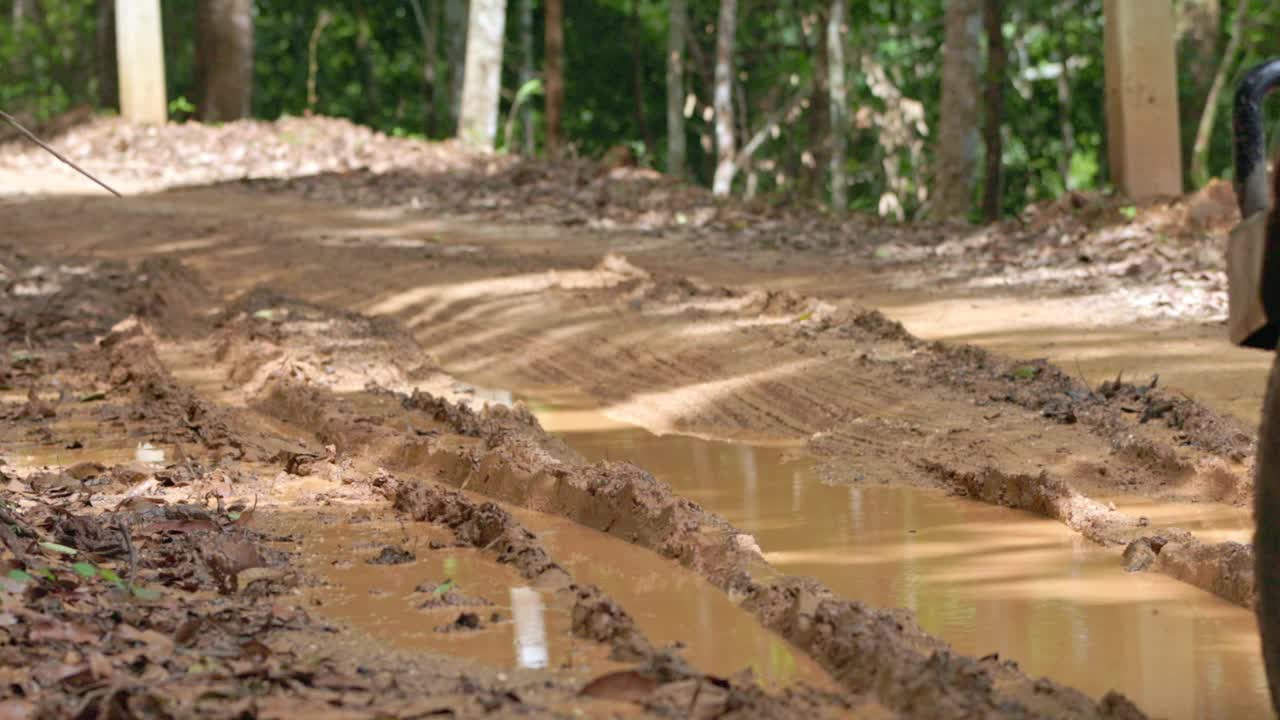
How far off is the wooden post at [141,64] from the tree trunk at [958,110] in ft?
31.5

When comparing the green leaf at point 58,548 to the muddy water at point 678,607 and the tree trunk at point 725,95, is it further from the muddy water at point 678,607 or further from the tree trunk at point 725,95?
the tree trunk at point 725,95

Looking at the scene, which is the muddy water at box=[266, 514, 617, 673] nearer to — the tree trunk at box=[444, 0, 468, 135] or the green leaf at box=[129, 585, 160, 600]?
the green leaf at box=[129, 585, 160, 600]

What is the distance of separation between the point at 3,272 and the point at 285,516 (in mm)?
6586

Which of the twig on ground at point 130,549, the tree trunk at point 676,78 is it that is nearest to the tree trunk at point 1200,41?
the tree trunk at point 676,78

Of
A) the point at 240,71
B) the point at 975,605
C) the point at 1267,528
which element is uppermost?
the point at 240,71

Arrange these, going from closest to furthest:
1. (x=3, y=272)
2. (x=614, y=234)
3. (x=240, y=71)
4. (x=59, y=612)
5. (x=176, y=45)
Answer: (x=59, y=612)
(x=3, y=272)
(x=614, y=234)
(x=240, y=71)
(x=176, y=45)

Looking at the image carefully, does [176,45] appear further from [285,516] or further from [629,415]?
[285,516]

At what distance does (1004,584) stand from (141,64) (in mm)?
16447

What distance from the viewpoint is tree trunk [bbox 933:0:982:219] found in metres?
15.6

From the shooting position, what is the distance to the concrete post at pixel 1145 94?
41.7 ft

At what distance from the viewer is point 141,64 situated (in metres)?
18.7

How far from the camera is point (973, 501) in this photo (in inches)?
225

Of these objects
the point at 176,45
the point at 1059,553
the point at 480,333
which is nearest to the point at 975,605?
the point at 1059,553

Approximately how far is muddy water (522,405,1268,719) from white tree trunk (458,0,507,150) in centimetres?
1231
